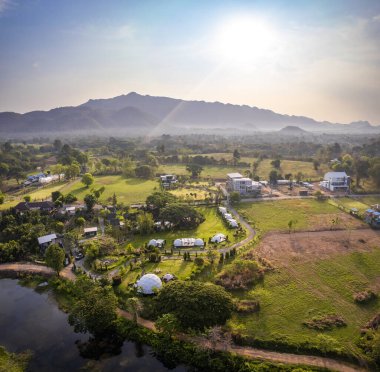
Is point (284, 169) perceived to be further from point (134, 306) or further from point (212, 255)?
point (134, 306)

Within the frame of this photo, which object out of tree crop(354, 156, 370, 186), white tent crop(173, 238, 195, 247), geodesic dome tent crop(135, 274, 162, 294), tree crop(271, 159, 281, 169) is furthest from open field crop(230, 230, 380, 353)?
tree crop(271, 159, 281, 169)

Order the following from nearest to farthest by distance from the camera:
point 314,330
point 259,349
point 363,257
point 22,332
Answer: point 259,349
point 314,330
point 22,332
point 363,257

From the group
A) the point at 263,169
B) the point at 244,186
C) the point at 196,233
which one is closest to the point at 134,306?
the point at 196,233

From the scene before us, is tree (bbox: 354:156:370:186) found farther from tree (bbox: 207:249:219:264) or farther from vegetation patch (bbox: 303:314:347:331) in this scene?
vegetation patch (bbox: 303:314:347:331)

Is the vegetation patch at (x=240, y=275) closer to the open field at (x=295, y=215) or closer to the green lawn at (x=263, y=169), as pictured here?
the open field at (x=295, y=215)

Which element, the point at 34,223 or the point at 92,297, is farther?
the point at 34,223

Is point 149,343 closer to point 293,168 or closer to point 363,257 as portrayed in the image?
point 363,257

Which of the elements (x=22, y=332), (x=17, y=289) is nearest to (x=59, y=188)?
(x=17, y=289)

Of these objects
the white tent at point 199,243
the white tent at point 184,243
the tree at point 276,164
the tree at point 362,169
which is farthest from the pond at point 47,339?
the tree at point 276,164
